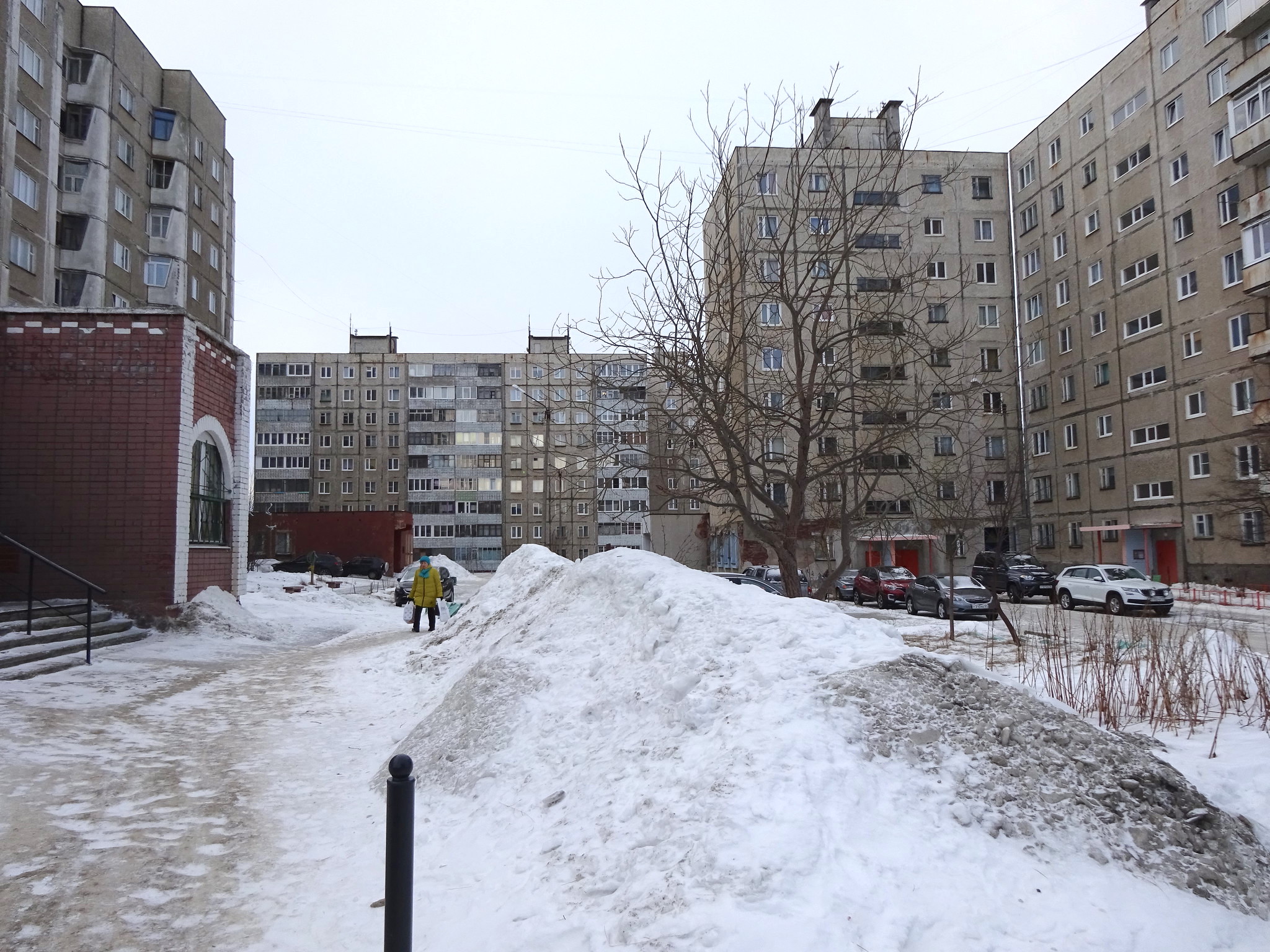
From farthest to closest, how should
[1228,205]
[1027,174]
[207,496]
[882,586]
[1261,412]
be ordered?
[1027,174] < [1228,205] < [882,586] < [1261,412] < [207,496]

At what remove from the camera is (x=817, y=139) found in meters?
8.41

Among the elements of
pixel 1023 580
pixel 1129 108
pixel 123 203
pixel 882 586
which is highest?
pixel 1129 108

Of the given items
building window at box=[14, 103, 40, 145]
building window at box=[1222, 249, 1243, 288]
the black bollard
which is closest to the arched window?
the black bollard

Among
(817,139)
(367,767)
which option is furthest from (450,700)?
(817,139)

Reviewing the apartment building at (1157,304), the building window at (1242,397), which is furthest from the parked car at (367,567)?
the building window at (1242,397)

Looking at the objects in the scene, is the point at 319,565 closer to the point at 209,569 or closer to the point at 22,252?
the point at 22,252

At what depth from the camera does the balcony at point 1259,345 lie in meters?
29.4

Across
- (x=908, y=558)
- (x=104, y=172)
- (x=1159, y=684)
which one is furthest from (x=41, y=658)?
(x=908, y=558)

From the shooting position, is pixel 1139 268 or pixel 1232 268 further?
pixel 1139 268

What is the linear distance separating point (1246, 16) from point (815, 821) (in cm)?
4019

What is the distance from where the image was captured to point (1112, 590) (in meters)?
24.7

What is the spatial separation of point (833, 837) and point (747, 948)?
81cm

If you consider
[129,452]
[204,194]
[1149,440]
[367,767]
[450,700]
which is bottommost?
[367,767]

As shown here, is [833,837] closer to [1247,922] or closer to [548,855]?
[548,855]
